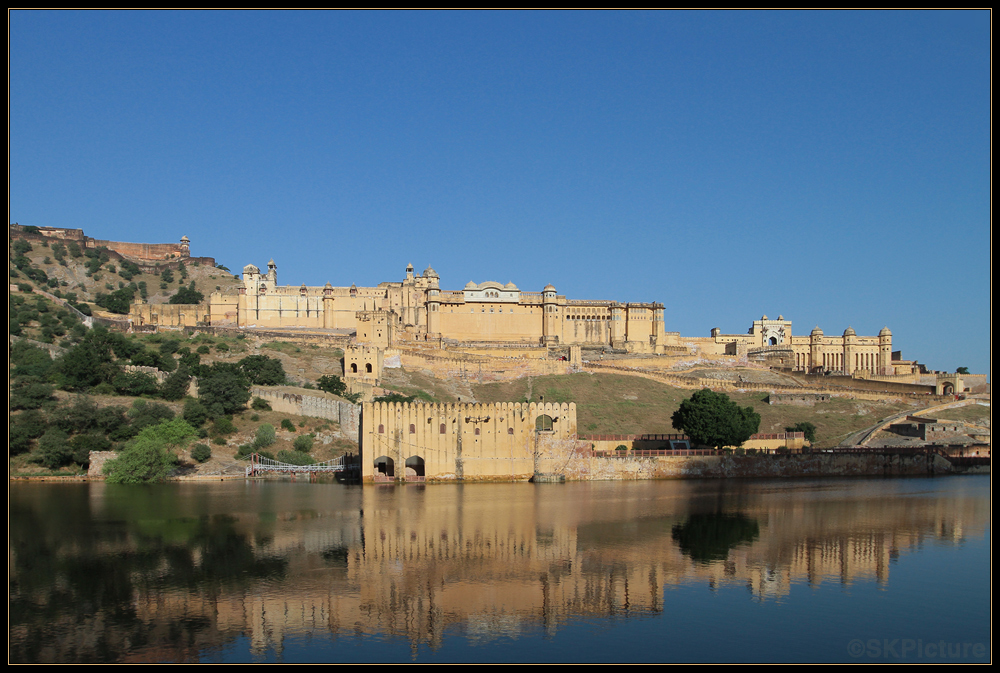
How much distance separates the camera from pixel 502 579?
14.4 meters

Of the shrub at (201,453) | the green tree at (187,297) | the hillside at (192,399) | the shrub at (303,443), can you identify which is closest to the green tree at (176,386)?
the hillside at (192,399)

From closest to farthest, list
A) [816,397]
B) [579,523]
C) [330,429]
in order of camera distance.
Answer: [579,523], [330,429], [816,397]

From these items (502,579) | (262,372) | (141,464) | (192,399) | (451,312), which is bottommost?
(502,579)

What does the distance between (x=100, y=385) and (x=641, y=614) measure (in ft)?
99.7

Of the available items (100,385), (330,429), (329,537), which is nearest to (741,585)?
(329,537)

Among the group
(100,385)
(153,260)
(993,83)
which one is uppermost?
(153,260)

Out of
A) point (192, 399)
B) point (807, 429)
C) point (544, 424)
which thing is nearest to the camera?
point (544, 424)

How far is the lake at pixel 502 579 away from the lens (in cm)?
1127

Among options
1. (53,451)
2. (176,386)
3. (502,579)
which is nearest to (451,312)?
(176,386)

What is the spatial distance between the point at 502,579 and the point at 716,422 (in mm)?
19292

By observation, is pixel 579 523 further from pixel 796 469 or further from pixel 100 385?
pixel 100 385

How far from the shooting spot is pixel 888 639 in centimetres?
1155

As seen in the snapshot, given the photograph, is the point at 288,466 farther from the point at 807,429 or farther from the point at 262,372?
the point at 807,429

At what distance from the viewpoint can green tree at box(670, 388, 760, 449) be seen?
3166 centimetres
